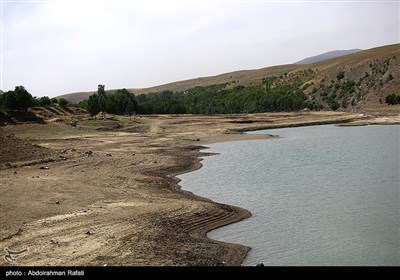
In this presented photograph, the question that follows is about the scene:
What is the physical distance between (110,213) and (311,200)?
402 inches

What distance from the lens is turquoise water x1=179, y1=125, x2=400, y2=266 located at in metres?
14.9

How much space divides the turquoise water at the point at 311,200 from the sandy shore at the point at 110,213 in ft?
4.10

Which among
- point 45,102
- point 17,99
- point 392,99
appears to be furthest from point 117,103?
point 392,99

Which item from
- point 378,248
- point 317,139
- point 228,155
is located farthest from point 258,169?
point 317,139

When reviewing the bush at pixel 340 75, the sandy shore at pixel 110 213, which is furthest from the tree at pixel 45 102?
the bush at pixel 340 75

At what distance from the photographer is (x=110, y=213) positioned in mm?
19125

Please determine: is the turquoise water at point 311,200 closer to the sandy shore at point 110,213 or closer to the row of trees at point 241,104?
the sandy shore at point 110,213

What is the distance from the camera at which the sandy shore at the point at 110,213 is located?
13.8m

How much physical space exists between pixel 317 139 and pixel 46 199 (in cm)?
4251

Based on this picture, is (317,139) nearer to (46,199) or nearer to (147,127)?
(147,127)

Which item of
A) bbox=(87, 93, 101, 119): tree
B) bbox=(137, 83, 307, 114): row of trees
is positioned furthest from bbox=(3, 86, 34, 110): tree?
bbox=(137, 83, 307, 114): row of trees

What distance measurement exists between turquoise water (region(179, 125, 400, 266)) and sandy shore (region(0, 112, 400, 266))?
1.25 m

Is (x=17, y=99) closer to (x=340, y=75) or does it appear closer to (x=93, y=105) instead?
(x=93, y=105)
